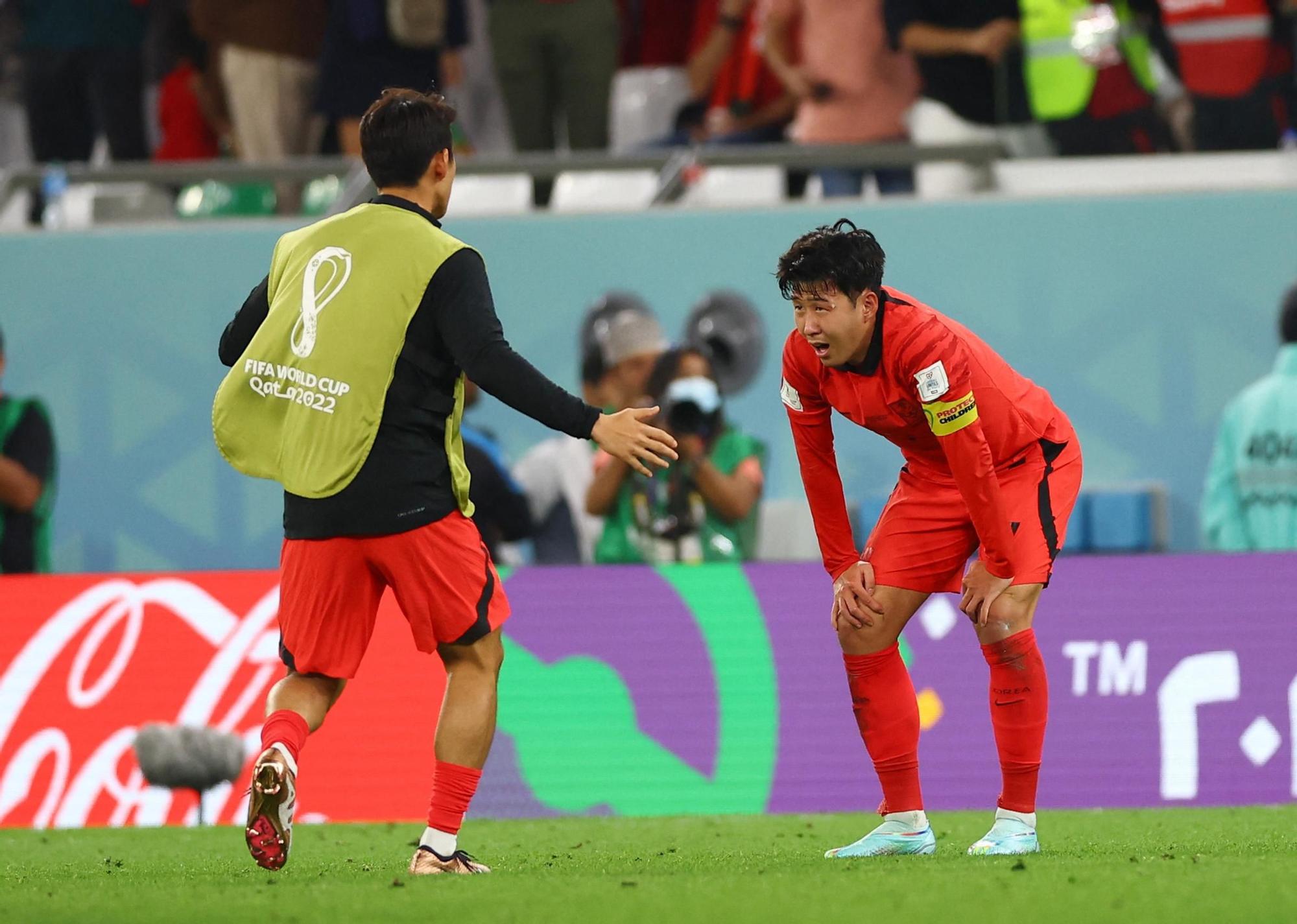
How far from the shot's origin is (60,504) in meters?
10.7

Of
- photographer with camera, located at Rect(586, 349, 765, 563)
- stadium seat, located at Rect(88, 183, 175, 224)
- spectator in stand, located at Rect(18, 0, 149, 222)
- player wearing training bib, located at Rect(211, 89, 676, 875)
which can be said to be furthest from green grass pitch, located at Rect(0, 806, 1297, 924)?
spectator in stand, located at Rect(18, 0, 149, 222)

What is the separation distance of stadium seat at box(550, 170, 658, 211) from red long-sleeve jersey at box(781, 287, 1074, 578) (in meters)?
5.84

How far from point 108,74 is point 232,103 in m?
0.82

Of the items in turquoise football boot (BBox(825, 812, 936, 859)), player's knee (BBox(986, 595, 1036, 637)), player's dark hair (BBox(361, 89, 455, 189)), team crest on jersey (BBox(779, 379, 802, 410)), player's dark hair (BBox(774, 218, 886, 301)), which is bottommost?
turquoise football boot (BBox(825, 812, 936, 859))

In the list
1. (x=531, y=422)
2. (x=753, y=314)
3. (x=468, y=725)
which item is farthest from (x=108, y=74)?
(x=468, y=725)

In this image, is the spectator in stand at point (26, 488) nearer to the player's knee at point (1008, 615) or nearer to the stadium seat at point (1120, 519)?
the player's knee at point (1008, 615)

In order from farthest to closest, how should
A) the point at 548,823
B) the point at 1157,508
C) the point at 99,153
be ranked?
the point at 99,153 < the point at 1157,508 < the point at 548,823

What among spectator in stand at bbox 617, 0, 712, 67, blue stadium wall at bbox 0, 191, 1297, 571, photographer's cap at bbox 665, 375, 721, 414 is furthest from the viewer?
spectator in stand at bbox 617, 0, 712, 67

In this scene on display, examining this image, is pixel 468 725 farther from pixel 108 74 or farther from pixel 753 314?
pixel 108 74

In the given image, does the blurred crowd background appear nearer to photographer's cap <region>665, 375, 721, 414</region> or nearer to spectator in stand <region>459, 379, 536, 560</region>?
photographer's cap <region>665, 375, 721, 414</region>

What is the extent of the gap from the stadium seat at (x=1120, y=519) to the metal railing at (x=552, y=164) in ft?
6.80

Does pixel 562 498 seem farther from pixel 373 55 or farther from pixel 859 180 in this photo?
pixel 373 55

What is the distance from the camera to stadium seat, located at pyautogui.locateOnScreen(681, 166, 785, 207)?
429 inches

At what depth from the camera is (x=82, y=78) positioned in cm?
1157
